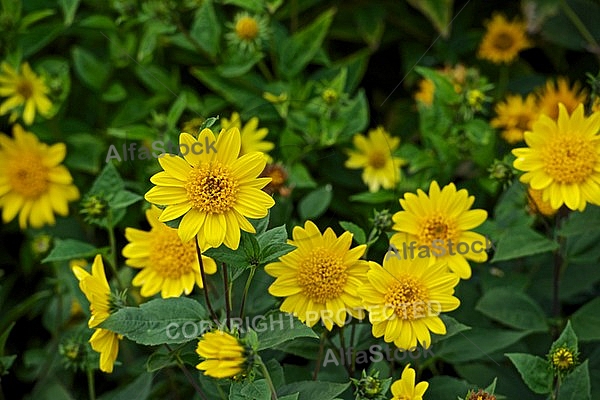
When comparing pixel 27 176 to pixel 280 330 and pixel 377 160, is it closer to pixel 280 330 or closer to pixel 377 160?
pixel 377 160

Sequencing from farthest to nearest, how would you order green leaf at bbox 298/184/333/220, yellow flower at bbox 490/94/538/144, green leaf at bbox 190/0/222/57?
yellow flower at bbox 490/94/538/144 → green leaf at bbox 190/0/222/57 → green leaf at bbox 298/184/333/220

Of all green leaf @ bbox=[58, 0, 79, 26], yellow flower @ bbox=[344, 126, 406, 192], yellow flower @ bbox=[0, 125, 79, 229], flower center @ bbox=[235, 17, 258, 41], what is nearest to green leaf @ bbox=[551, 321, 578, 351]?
yellow flower @ bbox=[344, 126, 406, 192]

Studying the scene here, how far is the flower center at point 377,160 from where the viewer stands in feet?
5.89

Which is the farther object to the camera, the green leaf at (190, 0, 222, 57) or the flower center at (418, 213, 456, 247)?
the green leaf at (190, 0, 222, 57)

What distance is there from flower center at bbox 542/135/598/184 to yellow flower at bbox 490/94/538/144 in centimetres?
51

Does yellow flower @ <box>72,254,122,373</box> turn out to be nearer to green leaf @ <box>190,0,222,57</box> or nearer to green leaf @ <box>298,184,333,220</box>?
green leaf @ <box>298,184,333,220</box>

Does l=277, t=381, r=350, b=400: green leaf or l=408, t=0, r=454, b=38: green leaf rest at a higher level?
l=408, t=0, r=454, b=38: green leaf

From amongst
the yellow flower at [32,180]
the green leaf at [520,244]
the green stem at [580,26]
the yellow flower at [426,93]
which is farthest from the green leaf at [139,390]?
the green stem at [580,26]

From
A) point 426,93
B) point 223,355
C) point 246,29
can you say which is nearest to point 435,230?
point 223,355

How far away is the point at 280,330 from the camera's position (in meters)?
1.12

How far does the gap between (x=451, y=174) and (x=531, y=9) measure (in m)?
0.59

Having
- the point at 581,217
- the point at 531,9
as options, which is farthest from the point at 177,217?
the point at 531,9

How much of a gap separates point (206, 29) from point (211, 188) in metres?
0.74

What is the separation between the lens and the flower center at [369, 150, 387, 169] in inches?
70.7
